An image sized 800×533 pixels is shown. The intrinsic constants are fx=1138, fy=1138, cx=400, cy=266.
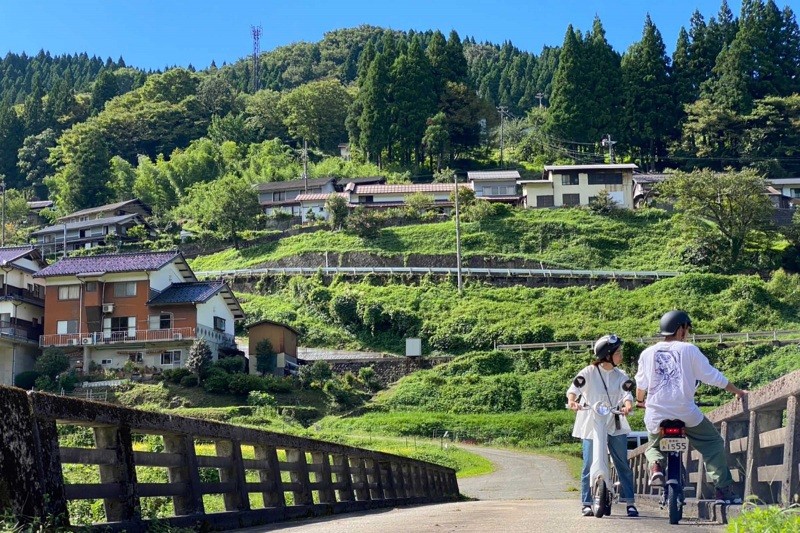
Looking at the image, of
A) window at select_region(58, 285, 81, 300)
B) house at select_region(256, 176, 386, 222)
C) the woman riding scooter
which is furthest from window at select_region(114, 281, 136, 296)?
the woman riding scooter

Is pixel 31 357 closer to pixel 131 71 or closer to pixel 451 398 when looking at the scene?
pixel 451 398

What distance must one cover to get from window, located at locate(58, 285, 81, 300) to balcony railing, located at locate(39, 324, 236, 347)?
1.91m

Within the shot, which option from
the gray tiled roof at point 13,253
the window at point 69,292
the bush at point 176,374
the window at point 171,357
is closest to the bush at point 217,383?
the bush at point 176,374

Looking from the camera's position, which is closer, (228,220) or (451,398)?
(451,398)

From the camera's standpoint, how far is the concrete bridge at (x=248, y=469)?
6379 millimetres

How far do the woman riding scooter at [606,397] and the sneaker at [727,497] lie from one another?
4.28 feet

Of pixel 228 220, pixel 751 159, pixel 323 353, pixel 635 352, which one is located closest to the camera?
pixel 635 352

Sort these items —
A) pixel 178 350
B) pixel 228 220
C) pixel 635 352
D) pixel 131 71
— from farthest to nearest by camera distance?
pixel 131 71 < pixel 228 220 < pixel 178 350 < pixel 635 352

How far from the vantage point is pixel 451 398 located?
48.5 meters

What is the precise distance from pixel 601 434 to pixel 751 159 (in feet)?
264

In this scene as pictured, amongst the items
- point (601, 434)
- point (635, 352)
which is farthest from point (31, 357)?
point (601, 434)

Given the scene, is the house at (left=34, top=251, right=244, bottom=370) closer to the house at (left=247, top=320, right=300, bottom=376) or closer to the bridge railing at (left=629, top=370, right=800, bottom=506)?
the house at (left=247, top=320, right=300, bottom=376)

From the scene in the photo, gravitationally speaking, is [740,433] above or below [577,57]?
below

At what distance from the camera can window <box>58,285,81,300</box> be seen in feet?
178
